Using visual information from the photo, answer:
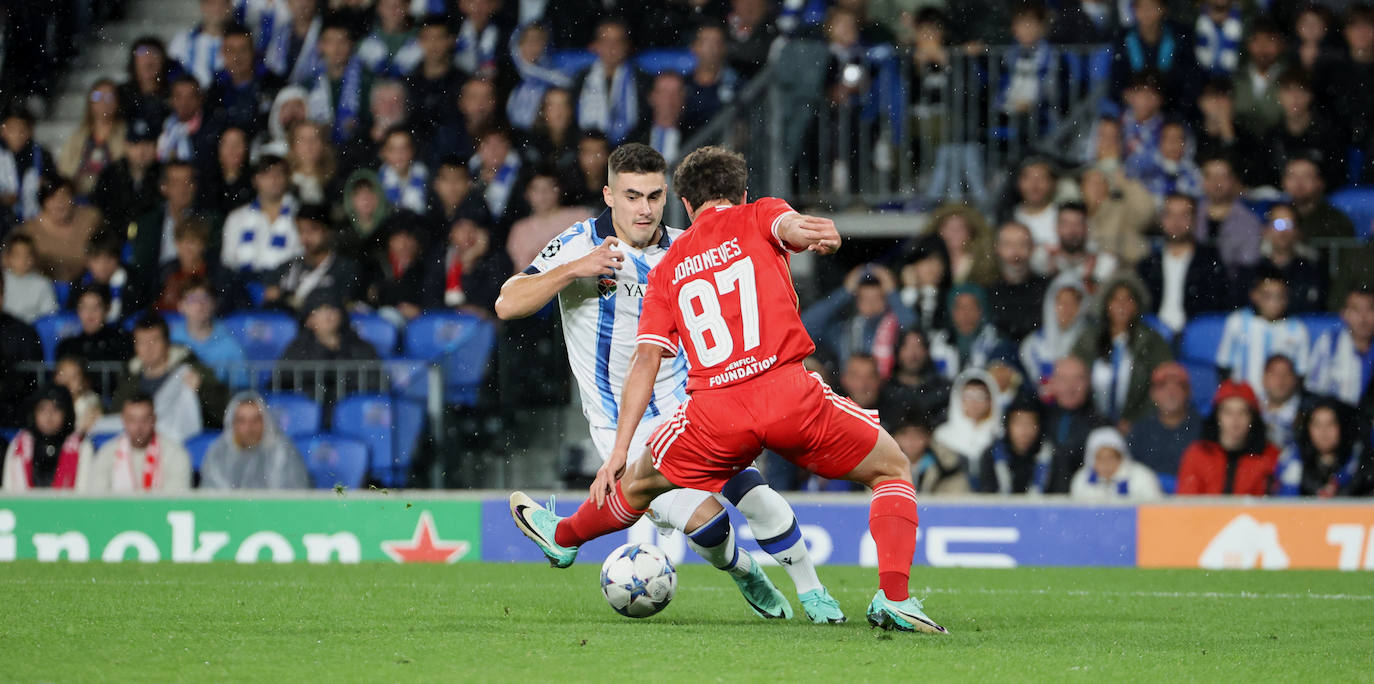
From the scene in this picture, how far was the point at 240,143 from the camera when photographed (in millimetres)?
11773

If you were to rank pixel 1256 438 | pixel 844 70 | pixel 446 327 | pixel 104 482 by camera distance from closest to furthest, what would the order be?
pixel 1256 438 < pixel 104 482 < pixel 446 327 < pixel 844 70

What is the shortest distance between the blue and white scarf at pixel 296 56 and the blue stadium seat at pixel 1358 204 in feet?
23.3

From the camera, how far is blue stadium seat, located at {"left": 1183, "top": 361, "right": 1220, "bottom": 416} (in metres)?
9.66

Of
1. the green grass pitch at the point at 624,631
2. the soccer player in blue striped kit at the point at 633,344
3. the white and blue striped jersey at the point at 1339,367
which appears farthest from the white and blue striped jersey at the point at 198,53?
the white and blue striped jersey at the point at 1339,367

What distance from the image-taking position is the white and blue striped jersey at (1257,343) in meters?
9.84

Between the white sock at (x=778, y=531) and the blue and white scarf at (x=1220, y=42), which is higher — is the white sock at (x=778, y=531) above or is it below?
below

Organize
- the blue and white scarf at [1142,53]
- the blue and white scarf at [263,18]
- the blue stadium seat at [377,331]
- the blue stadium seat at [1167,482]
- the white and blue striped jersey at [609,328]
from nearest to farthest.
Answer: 1. the white and blue striped jersey at [609,328]
2. the blue stadium seat at [1167,482]
3. the blue stadium seat at [377,331]
4. the blue and white scarf at [1142,53]
5. the blue and white scarf at [263,18]

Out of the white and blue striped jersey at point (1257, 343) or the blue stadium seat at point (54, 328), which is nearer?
the white and blue striped jersey at point (1257, 343)

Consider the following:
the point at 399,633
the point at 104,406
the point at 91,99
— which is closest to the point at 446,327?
the point at 104,406

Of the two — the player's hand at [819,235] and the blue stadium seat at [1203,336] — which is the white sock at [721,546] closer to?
the player's hand at [819,235]

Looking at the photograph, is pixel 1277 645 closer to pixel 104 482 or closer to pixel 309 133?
pixel 104 482

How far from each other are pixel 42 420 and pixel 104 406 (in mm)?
358

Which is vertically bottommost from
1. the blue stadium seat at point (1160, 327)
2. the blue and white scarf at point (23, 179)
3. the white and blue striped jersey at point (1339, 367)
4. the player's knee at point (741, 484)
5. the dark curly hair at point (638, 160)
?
the player's knee at point (741, 484)

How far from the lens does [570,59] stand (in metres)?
12.5
